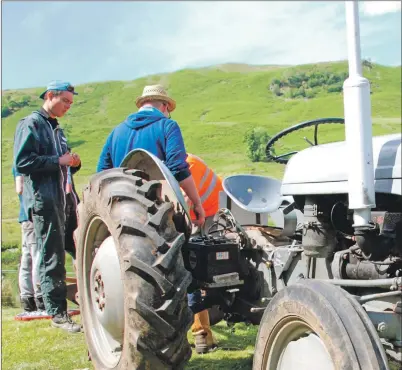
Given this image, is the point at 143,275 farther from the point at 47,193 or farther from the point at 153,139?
the point at 47,193

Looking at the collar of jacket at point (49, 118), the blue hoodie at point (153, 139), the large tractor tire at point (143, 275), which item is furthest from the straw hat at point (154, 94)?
the collar of jacket at point (49, 118)

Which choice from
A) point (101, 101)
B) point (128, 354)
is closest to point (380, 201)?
point (128, 354)

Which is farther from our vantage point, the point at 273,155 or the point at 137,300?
the point at 273,155

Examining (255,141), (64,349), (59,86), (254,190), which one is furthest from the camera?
(255,141)

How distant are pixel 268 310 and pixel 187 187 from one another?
41.8 inches

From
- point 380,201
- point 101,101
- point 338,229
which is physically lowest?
point 338,229

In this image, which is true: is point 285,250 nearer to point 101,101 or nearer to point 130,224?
point 130,224

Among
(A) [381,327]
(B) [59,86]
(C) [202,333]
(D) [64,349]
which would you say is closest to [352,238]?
(A) [381,327]

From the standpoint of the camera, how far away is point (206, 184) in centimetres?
505

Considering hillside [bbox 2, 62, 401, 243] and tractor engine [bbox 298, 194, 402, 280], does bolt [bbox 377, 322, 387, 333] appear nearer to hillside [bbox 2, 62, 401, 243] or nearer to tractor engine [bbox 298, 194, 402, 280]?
tractor engine [bbox 298, 194, 402, 280]

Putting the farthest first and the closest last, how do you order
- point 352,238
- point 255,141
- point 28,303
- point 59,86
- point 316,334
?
point 255,141 → point 28,303 → point 59,86 → point 352,238 → point 316,334

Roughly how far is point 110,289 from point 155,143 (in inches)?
35.3

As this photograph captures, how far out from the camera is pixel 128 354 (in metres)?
2.44

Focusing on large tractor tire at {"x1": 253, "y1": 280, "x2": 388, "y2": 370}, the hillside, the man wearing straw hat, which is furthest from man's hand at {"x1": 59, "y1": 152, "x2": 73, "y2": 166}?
large tractor tire at {"x1": 253, "y1": 280, "x2": 388, "y2": 370}
